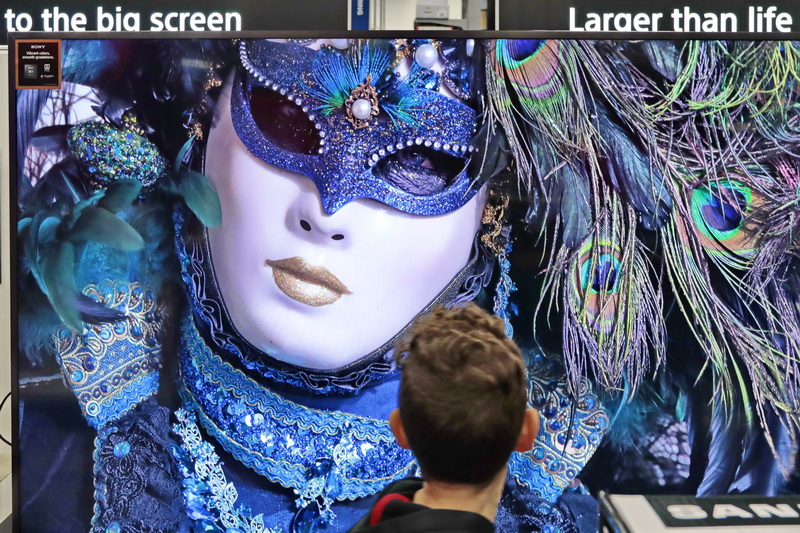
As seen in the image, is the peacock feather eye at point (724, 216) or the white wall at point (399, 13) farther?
the white wall at point (399, 13)

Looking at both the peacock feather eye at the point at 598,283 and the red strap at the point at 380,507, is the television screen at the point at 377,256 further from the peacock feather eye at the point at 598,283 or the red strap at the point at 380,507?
the red strap at the point at 380,507

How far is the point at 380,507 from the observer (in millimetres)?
1129

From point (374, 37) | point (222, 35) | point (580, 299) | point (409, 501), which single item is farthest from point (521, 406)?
point (222, 35)

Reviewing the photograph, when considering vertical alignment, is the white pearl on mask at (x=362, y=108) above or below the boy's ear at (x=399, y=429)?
above

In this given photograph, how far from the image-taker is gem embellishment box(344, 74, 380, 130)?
2217 millimetres

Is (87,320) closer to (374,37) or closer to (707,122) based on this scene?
(374,37)

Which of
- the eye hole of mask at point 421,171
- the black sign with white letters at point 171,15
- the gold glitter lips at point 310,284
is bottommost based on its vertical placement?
the gold glitter lips at point 310,284

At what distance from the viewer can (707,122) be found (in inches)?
87.7

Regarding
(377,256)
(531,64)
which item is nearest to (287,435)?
(377,256)

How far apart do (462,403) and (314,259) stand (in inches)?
48.9

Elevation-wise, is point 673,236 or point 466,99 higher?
point 466,99

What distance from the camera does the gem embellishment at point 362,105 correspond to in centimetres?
222

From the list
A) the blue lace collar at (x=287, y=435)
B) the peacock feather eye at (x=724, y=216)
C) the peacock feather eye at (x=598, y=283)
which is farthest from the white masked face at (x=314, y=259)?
the peacock feather eye at (x=724, y=216)

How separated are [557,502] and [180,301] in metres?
1.16
